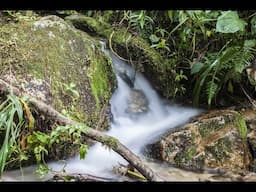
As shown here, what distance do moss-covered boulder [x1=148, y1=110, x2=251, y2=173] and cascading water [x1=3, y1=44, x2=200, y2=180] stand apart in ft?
0.57

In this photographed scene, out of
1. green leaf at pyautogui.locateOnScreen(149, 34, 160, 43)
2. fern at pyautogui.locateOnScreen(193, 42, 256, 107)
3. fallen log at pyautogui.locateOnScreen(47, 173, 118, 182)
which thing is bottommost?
fallen log at pyautogui.locateOnScreen(47, 173, 118, 182)

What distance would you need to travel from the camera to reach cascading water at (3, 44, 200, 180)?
2.24m

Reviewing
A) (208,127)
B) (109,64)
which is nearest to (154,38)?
(109,64)

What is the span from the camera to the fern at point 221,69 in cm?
287

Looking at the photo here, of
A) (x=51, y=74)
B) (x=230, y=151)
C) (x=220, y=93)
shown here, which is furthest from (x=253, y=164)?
(x=51, y=74)

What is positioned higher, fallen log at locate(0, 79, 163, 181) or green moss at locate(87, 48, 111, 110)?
green moss at locate(87, 48, 111, 110)

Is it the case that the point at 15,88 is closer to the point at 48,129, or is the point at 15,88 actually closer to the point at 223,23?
the point at 48,129

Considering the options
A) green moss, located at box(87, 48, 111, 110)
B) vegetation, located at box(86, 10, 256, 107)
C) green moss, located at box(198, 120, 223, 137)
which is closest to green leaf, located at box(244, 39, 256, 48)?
vegetation, located at box(86, 10, 256, 107)

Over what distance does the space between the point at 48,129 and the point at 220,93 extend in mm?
1689

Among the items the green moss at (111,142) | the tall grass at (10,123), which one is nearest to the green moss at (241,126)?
the green moss at (111,142)

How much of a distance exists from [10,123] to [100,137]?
1.53 feet

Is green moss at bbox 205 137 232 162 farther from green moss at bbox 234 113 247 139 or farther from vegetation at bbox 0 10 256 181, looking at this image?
green moss at bbox 234 113 247 139

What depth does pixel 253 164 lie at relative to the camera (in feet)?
8.11
